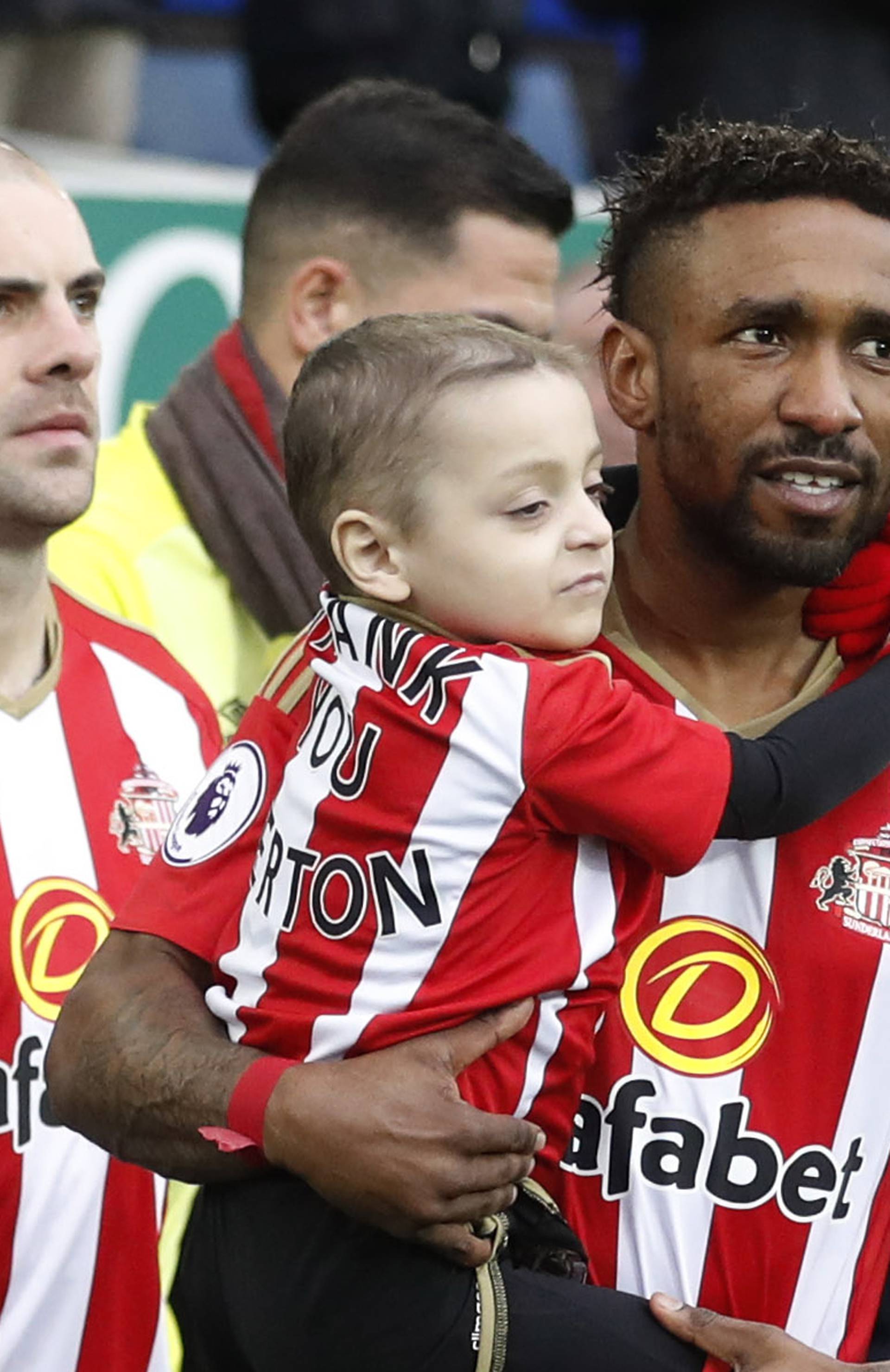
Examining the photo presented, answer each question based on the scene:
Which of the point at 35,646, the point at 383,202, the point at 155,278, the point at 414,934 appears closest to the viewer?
the point at 414,934

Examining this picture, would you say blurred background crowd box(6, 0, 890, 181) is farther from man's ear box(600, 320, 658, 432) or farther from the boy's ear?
the boy's ear

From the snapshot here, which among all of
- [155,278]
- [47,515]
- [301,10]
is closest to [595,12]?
[301,10]

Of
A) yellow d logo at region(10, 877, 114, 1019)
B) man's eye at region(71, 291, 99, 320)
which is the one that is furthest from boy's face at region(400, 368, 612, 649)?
man's eye at region(71, 291, 99, 320)

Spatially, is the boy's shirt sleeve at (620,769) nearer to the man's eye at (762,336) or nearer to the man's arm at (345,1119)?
the man's arm at (345,1119)

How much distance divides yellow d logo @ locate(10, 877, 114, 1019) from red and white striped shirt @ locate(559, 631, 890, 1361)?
1.03 metres

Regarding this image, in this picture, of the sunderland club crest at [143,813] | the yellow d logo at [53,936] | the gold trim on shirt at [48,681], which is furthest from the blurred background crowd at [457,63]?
the yellow d logo at [53,936]

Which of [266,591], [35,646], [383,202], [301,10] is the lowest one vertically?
[35,646]

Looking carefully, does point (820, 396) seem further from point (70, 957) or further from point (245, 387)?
point (245, 387)

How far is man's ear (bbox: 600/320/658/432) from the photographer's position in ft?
8.88

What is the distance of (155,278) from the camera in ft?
19.0

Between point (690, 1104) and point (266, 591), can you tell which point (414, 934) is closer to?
point (690, 1104)

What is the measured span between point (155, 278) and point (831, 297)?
344 centimetres

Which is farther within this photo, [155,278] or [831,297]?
[155,278]

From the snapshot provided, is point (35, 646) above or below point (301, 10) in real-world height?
below
